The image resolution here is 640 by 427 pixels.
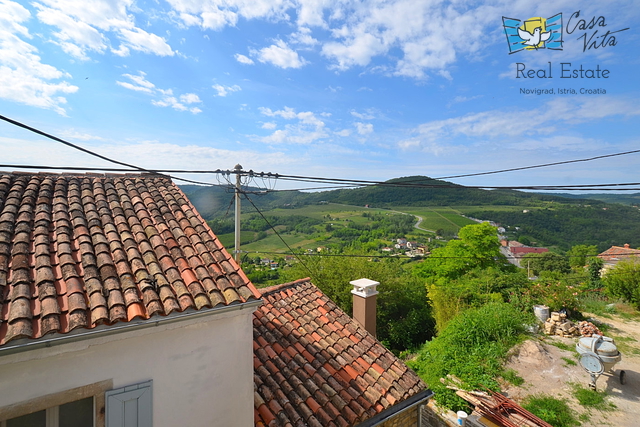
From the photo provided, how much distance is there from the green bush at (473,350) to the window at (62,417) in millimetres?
8783

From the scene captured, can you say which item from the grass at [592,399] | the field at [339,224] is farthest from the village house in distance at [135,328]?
the field at [339,224]

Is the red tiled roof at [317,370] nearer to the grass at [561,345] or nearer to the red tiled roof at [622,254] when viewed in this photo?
the grass at [561,345]

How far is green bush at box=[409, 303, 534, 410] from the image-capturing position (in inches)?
348

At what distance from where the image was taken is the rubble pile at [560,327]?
1164 cm

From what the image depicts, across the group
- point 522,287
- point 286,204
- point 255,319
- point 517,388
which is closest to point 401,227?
point 286,204

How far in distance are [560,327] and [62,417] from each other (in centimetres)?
1549

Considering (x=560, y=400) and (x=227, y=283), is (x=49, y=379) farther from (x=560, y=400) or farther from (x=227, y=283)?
(x=560, y=400)

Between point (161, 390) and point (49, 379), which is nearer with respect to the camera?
point (49, 379)

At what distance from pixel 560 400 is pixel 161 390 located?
10.1m

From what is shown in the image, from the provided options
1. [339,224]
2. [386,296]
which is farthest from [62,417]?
[339,224]

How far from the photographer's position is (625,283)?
15.4 metres

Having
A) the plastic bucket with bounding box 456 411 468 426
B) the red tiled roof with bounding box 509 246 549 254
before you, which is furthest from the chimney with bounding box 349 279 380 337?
the red tiled roof with bounding box 509 246 549 254

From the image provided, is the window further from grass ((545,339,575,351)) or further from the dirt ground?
grass ((545,339,575,351))

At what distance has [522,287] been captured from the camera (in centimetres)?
1485
